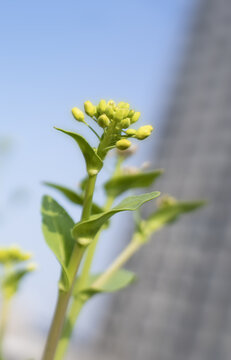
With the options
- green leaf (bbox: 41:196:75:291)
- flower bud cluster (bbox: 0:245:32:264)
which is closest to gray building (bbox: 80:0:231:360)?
flower bud cluster (bbox: 0:245:32:264)

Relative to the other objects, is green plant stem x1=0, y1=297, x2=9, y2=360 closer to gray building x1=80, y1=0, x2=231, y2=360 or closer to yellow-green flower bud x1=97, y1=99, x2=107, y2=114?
yellow-green flower bud x1=97, y1=99, x2=107, y2=114

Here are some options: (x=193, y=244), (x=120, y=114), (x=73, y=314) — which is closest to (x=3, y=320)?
(x=73, y=314)

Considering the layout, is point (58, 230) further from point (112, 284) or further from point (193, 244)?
point (193, 244)

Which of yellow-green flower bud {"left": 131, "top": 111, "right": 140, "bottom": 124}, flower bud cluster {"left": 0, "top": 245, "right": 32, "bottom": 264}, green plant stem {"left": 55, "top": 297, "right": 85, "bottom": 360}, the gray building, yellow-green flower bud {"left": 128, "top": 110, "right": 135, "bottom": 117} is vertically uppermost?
yellow-green flower bud {"left": 128, "top": 110, "right": 135, "bottom": 117}

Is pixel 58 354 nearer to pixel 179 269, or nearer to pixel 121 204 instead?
pixel 121 204

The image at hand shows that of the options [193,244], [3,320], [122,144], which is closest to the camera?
[122,144]

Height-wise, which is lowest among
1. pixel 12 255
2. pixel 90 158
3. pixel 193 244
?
pixel 193 244
